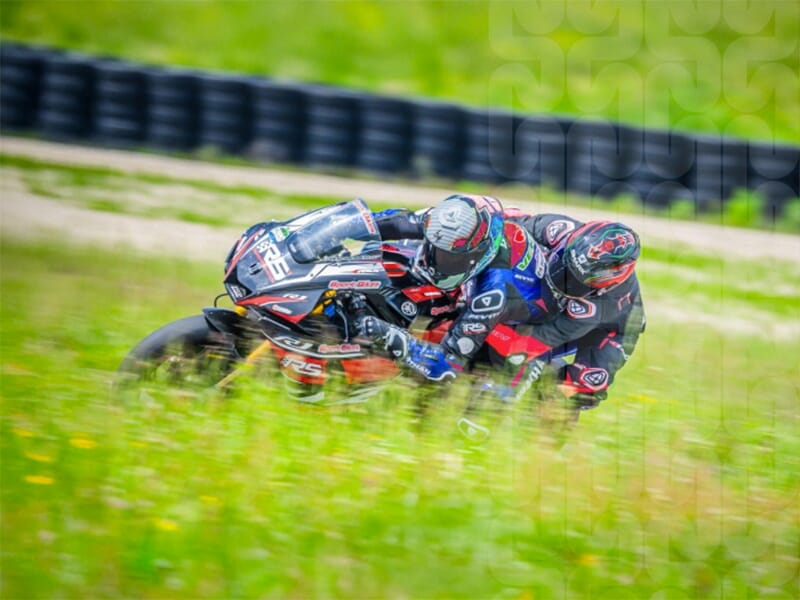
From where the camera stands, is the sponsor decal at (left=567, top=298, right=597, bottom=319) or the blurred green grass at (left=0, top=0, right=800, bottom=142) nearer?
the sponsor decal at (left=567, top=298, right=597, bottom=319)

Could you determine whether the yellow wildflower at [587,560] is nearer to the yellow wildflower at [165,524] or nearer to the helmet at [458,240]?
the helmet at [458,240]

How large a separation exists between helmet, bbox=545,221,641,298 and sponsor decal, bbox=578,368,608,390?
1.76 ft

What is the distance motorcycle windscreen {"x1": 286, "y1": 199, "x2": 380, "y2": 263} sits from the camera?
553 cm

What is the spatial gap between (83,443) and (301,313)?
134 cm

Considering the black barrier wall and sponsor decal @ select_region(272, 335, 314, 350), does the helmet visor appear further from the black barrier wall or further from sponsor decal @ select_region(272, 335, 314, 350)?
the black barrier wall

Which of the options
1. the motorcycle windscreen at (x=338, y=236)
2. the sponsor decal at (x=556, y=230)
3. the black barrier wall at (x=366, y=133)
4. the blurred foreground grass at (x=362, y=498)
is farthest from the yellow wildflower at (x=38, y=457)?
the black barrier wall at (x=366, y=133)

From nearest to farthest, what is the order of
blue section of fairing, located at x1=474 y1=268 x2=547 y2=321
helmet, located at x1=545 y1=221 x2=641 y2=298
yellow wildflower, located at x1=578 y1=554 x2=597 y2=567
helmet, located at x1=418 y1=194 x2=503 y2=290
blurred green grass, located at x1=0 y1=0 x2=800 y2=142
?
1. yellow wildflower, located at x1=578 y1=554 x2=597 y2=567
2. helmet, located at x1=418 y1=194 x2=503 y2=290
3. blue section of fairing, located at x1=474 y1=268 x2=547 y2=321
4. helmet, located at x1=545 y1=221 x2=641 y2=298
5. blurred green grass, located at x1=0 y1=0 x2=800 y2=142

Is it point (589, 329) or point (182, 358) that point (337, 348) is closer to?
point (182, 358)

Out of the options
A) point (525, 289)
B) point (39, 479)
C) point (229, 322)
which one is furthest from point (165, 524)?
point (525, 289)

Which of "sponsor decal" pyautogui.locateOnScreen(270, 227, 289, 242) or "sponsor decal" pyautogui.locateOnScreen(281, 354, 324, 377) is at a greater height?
"sponsor decal" pyautogui.locateOnScreen(270, 227, 289, 242)

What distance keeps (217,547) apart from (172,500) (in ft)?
1.25

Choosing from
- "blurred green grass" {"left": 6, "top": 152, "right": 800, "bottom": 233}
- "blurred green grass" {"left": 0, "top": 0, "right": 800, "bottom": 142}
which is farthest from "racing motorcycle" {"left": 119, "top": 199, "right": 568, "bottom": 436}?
"blurred green grass" {"left": 0, "top": 0, "right": 800, "bottom": 142}

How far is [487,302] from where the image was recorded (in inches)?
225

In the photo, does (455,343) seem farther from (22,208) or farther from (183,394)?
(22,208)
